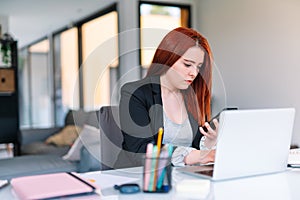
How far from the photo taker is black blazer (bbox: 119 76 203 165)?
1.36m

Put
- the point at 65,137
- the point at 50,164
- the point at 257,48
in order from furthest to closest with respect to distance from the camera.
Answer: the point at 65,137 → the point at 257,48 → the point at 50,164

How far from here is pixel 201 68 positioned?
1499mm

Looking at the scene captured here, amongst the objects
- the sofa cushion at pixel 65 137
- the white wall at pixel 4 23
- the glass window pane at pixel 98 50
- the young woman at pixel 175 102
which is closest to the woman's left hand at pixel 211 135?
the young woman at pixel 175 102

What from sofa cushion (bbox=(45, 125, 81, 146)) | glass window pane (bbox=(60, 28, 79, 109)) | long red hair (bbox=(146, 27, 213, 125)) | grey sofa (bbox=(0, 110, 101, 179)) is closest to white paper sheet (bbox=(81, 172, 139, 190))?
long red hair (bbox=(146, 27, 213, 125))

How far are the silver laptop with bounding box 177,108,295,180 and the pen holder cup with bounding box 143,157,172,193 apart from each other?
19 centimetres

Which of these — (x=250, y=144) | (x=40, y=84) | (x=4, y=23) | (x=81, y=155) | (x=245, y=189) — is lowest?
(x=81, y=155)

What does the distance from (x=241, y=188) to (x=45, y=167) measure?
7.18ft

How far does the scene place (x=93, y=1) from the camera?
4703mm

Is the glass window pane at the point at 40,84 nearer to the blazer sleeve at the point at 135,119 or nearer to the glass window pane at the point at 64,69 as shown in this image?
the glass window pane at the point at 64,69

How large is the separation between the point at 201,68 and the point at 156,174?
0.64 meters

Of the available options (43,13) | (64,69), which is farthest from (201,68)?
(64,69)

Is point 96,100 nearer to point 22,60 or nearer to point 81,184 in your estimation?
point 81,184

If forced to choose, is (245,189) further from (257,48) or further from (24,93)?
(24,93)

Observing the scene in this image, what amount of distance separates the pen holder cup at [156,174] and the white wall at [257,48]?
2293 millimetres
